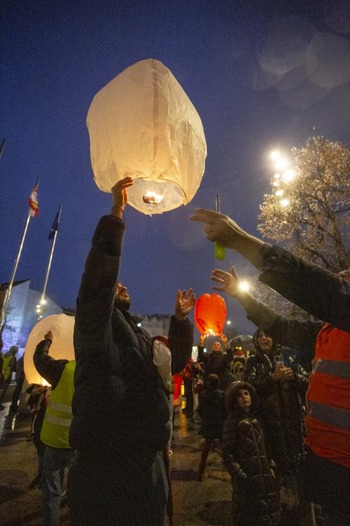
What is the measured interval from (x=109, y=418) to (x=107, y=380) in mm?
230

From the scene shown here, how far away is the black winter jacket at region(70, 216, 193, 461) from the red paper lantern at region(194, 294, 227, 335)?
604 centimetres

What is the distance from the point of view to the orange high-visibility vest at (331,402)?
1731mm

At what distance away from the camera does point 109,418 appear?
5.64 feet

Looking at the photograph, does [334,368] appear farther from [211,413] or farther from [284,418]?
[211,413]

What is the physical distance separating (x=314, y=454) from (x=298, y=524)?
118 inches

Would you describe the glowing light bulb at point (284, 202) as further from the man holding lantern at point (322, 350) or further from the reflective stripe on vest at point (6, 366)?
the man holding lantern at point (322, 350)

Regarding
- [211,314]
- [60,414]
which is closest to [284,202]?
[211,314]

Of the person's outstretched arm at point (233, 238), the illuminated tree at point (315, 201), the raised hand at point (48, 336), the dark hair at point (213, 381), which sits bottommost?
the dark hair at point (213, 381)

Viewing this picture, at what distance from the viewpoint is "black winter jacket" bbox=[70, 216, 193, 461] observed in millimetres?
1640

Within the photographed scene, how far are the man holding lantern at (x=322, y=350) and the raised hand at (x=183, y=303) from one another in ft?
3.80

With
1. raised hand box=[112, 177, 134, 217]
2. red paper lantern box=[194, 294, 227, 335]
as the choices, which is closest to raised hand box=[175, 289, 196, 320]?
raised hand box=[112, 177, 134, 217]

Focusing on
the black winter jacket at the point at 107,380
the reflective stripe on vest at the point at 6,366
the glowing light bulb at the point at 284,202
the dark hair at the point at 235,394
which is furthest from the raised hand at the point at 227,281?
the glowing light bulb at the point at 284,202

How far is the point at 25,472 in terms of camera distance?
18.6ft

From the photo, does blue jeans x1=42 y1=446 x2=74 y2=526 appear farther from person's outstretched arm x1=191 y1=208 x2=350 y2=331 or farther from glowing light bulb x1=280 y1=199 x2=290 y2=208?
glowing light bulb x1=280 y1=199 x2=290 y2=208
